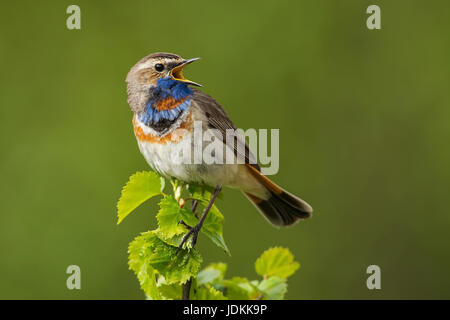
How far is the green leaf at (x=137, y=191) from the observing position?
9.90 ft

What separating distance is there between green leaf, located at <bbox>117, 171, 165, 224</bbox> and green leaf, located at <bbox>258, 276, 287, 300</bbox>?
0.67m

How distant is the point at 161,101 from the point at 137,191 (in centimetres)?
65

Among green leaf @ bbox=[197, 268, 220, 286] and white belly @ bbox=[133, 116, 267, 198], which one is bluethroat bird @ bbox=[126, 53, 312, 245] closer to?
white belly @ bbox=[133, 116, 267, 198]

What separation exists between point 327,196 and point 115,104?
2565mm

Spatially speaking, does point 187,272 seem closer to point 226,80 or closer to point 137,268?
point 137,268

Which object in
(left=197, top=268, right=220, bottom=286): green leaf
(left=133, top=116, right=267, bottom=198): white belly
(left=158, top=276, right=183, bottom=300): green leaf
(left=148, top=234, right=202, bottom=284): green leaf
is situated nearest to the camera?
(left=148, top=234, right=202, bottom=284): green leaf

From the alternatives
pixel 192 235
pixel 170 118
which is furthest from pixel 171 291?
pixel 170 118

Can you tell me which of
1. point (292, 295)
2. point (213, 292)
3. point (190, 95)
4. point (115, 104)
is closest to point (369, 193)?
Result: point (292, 295)

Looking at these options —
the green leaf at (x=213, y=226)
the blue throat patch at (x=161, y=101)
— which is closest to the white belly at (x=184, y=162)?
the blue throat patch at (x=161, y=101)

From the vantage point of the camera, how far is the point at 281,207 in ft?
13.1

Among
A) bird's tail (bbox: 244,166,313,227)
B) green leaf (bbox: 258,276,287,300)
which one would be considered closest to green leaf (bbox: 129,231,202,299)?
green leaf (bbox: 258,276,287,300)

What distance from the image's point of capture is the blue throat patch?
3467 mm

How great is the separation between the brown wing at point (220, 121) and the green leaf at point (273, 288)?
0.94 meters

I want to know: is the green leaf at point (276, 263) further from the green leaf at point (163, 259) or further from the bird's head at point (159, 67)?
the bird's head at point (159, 67)
